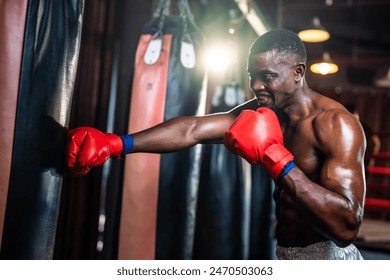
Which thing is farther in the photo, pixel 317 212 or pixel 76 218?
pixel 76 218

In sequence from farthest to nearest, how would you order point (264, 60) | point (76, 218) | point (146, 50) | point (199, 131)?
point (76, 218)
point (146, 50)
point (199, 131)
point (264, 60)

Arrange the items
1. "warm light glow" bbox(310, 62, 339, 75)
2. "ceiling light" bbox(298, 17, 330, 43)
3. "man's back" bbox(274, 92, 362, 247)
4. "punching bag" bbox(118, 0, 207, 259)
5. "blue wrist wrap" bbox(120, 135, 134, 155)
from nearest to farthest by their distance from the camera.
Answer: "man's back" bbox(274, 92, 362, 247) → "blue wrist wrap" bbox(120, 135, 134, 155) → "punching bag" bbox(118, 0, 207, 259) → "warm light glow" bbox(310, 62, 339, 75) → "ceiling light" bbox(298, 17, 330, 43)

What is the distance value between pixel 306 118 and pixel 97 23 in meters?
1.12

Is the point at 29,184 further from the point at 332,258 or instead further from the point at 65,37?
the point at 332,258

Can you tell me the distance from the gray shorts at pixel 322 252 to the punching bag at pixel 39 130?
27.0 inches

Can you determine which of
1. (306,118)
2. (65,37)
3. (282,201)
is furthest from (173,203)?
(65,37)

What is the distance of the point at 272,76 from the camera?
135cm

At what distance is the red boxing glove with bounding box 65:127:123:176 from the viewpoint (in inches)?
51.0

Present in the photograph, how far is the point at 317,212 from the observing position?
3.79 ft

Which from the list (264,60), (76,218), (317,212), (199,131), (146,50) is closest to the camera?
(317,212)

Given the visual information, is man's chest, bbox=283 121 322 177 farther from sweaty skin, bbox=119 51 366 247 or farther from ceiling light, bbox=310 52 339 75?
ceiling light, bbox=310 52 339 75

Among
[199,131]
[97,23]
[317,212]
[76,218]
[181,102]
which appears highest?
[97,23]

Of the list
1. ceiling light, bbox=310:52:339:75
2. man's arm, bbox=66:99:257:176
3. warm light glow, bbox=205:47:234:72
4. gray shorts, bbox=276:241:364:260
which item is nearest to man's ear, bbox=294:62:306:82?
man's arm, bbox=66:99:257:176

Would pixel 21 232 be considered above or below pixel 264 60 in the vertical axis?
below
